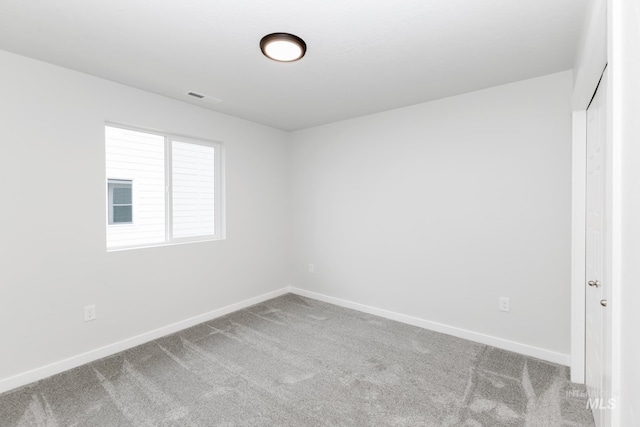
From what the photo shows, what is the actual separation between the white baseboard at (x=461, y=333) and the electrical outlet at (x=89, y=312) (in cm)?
250

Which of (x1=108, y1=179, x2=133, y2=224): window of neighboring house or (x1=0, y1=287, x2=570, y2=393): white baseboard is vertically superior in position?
(x1=108, y1=179, x2=133, y2=224): window of neighboring house

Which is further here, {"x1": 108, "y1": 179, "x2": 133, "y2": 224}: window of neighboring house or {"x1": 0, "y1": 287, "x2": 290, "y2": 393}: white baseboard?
{"x1": 108, "y1": 179, "x2": 133, "y2": 224}: window of neighboring house

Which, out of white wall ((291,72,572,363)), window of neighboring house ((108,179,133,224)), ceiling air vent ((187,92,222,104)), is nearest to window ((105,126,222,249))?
window of neighboring house ((108,179,133,224))

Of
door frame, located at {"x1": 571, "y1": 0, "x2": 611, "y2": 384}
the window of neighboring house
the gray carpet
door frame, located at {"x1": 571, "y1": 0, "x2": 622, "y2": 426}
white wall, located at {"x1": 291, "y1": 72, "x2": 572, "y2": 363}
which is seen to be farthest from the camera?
the window of neighboring house

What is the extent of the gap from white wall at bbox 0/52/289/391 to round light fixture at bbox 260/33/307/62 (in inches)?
62.2

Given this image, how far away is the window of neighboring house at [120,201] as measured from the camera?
2.86 metres

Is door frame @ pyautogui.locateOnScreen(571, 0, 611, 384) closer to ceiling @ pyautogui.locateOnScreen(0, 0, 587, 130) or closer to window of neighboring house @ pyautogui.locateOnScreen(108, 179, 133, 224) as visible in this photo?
ceiling @ pyautogui.locateOnScreen(0, 0, 587, 130)

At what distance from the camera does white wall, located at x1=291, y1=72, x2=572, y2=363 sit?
2533mm

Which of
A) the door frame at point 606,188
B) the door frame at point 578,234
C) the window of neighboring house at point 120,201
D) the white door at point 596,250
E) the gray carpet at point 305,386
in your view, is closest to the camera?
the door frame at point 606,188

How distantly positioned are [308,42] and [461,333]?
115 inches

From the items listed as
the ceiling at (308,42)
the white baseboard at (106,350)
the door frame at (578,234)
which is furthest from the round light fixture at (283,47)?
the white baseboard at (106,350)

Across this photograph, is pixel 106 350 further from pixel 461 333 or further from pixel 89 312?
pixel 461 333

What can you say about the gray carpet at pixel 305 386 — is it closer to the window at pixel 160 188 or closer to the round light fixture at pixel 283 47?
the window at pixel 160 188

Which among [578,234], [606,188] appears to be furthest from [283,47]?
[578,234]
